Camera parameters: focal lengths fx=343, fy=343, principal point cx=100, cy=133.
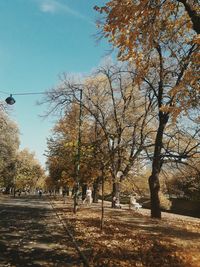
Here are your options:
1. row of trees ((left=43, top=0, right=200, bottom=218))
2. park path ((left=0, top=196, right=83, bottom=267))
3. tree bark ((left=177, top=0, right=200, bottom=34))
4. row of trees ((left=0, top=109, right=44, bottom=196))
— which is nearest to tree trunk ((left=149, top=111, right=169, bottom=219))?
row of trees ((left=43, top=0, right=200, bottom=218))

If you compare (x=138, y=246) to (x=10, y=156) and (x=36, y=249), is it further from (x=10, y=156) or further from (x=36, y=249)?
(x=10, y=156)

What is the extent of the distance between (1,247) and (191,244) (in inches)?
261

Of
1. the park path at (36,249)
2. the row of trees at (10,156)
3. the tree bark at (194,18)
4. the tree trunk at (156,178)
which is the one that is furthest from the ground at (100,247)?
the row of trees at (10,156)

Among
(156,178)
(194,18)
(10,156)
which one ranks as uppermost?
(10,156)

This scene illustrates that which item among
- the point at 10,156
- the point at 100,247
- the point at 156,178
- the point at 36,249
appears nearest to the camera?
the point at 36,249

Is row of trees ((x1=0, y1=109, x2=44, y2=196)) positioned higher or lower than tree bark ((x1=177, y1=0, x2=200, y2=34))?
higher

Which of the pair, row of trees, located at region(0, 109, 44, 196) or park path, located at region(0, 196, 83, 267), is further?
row of trees, located at region(0, 109, 44, 196)

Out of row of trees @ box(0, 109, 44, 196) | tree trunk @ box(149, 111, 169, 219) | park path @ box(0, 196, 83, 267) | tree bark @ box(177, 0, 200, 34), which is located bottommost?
park path @ box(0, 196, 83, 267)

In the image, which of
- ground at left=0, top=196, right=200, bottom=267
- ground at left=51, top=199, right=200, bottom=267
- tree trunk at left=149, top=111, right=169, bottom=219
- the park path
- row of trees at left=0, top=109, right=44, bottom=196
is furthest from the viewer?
row of trees at left=0, top=109, right=44, bottom=196

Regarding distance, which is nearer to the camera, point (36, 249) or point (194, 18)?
point (194, 18)

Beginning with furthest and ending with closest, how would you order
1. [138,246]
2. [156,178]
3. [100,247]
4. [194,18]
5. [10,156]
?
[10,156], [156,178], [138,246], [100,247], [194,18]

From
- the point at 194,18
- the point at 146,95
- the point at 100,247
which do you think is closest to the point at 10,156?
the point at 146,95

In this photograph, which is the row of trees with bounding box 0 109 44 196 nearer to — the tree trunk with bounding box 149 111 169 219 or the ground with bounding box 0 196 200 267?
the tree trunk with bounding box 149 111 169 219

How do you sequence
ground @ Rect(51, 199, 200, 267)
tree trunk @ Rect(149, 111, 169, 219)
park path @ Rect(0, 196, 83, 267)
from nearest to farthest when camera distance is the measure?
park path @ Rect(0, 196, 83, 267) < ground @ Rect(51, 199, 200, 267) < tree trunk @ Rect(149, 111, 169, 219)
